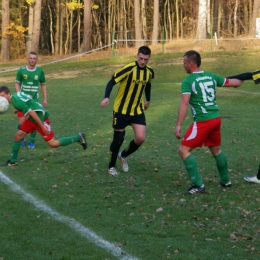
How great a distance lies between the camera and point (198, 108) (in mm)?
8461

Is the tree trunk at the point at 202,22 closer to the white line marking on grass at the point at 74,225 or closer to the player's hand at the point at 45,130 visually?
the player's hand at the point at 45,130

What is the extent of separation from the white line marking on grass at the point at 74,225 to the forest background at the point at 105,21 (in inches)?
1468

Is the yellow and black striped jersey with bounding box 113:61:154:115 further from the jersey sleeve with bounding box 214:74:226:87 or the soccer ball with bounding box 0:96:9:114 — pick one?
the soccer ball with bounding box 0:96:9:114

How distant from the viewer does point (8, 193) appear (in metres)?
8.86

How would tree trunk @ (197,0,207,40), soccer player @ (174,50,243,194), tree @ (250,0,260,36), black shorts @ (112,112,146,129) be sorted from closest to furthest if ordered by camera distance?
soccer player @ (174,50,243,194)
black shorts @ (112,112,146,129)
tree @ (250,0,260,36)
tree trunk @ (197,0,207,40)

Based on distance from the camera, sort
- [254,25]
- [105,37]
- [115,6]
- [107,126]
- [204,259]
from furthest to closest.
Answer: [105,37] < [115,6] < [254,25] < [107,126] < [204,259]

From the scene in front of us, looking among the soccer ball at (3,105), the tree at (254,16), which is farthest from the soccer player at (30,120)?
the tree at (254,16)

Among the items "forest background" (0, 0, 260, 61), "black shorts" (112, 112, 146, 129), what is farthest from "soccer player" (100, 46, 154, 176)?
"forest background" (0, 0, 260, 61)

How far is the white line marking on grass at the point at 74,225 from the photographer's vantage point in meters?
6.15

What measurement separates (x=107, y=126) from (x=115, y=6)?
52181 mm

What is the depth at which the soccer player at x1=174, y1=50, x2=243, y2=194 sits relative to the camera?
8305mm

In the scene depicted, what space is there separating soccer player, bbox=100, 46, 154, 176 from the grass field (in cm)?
64

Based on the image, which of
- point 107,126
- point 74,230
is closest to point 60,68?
point 107,126

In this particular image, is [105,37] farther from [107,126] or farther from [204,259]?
[204,259]
